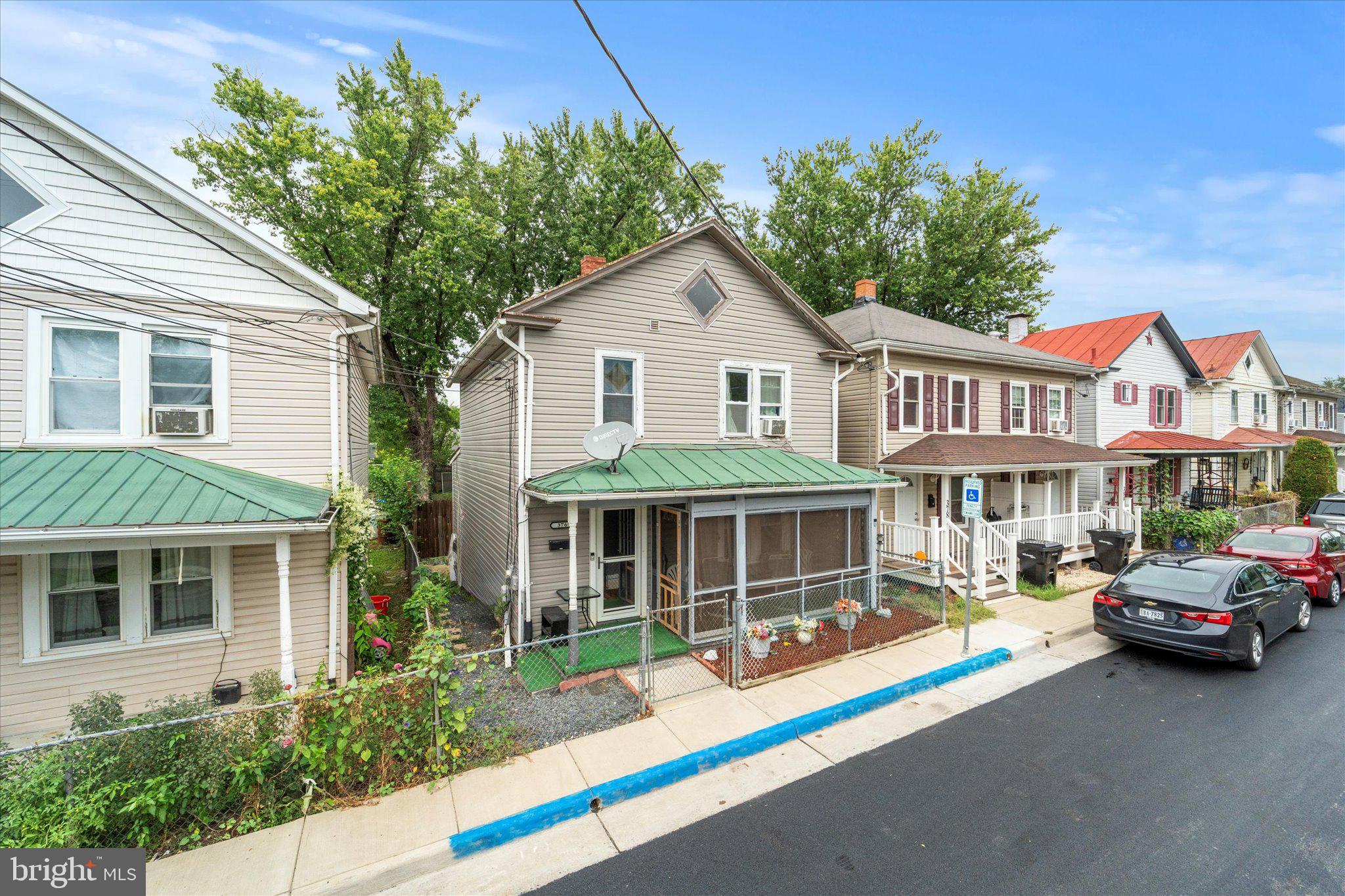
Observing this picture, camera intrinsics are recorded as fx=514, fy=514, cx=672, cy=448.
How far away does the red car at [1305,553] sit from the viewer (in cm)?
1080

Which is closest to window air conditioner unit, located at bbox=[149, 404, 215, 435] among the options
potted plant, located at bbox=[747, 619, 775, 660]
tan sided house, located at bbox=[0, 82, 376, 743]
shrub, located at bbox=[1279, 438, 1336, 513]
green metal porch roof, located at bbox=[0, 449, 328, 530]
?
tan sided house, located at bbox=[0, 82, 376, 743]

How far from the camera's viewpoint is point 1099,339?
19891mm

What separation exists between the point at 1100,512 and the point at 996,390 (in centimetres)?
454

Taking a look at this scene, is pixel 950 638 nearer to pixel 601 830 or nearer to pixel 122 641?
pixel 601 830

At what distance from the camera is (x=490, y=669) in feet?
26.2

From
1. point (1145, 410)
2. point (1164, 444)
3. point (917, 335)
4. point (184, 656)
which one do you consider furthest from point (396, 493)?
point (1145, 410)

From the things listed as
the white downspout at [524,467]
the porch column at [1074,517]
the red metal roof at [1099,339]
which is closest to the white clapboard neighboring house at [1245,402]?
the red metal roof at [1099,339]

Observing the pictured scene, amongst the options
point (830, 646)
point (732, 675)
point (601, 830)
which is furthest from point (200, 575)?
point (830, 646)

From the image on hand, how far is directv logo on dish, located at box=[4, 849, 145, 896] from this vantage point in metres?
3.77

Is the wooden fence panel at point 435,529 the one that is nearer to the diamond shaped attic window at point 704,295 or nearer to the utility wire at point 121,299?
the utility wire at point 121,299

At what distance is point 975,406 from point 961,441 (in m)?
1.67

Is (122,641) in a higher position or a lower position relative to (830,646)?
higher

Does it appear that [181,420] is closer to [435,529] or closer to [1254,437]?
[435,529]

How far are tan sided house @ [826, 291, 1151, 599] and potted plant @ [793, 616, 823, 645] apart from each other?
3860mm
